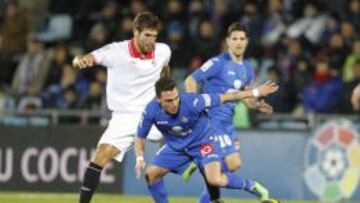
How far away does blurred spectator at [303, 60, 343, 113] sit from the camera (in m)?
18.3

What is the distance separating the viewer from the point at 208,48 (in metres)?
19.9

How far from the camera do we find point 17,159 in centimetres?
1847

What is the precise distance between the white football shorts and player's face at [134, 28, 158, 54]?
71 cm

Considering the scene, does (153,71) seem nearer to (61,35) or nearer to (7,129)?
(7,129)

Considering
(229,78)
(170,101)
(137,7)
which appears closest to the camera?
(170,101)

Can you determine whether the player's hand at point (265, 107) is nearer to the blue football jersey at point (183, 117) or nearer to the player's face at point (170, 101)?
the blue football jersey at point (183, 117)

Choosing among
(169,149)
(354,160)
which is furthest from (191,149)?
(354,160)

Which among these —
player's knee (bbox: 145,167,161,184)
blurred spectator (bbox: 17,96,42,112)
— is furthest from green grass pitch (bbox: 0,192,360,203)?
player's knee (bbox: 145,167,161,184)

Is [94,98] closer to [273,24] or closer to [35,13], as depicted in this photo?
[273,24]

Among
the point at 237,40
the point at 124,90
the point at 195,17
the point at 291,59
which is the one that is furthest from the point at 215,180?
the point at 195,17

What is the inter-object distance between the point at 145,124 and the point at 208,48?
776 cm

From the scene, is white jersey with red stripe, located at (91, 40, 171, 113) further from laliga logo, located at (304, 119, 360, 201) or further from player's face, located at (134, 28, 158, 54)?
laliga logo, located at (304, 119, 360, 201)

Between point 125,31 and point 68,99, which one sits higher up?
point 125,31

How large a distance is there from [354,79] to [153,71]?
557 centimetres
